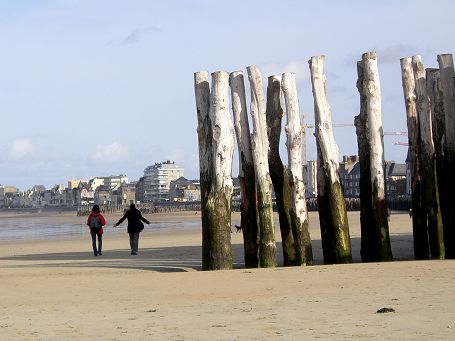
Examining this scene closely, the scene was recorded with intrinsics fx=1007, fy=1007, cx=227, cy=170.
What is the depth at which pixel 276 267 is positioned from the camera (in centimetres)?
1504

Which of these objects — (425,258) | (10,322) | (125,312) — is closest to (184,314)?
(125,312)

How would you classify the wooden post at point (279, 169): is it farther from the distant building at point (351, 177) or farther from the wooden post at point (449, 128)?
the distant building at point (351, 177)

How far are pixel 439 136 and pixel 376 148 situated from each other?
0.93 m

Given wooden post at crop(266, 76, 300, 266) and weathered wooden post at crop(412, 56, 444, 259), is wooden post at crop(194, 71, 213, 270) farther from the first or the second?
weathered wooden post at crop(412, 56, 444, 259)

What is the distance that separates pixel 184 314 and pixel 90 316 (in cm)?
98

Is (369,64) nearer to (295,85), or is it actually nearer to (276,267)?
(295,85)

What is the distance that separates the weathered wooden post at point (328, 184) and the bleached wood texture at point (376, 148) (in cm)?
46

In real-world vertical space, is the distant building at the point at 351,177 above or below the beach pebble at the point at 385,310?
above

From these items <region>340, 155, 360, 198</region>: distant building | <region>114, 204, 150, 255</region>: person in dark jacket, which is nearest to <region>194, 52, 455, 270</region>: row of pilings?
<region>114, 204, 150, 255</region>: person in dark jacket

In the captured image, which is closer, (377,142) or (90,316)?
(90,316)

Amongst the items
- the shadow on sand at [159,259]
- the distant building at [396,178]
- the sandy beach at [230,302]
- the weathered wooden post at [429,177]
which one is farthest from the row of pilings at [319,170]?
the distant building at [396,178]

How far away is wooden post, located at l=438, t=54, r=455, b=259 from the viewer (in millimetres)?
14398

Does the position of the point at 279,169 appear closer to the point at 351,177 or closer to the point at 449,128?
the point at 449,128

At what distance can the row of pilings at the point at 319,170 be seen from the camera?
48.4 ft
